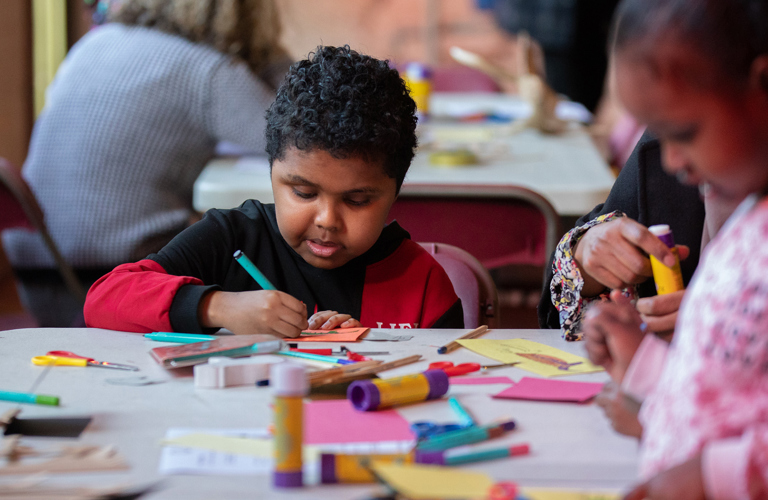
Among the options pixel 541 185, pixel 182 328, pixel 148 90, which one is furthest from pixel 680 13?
pixel 148 90

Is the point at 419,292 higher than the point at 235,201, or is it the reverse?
the point at 235,201

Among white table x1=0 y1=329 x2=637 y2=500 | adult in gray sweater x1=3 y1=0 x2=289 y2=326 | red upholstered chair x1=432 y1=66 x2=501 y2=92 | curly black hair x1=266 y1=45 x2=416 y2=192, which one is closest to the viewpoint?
white table x1=0 y1=329 x2=637 y2=500

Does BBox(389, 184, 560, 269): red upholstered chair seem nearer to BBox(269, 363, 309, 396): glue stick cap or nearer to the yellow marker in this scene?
the yellow marker

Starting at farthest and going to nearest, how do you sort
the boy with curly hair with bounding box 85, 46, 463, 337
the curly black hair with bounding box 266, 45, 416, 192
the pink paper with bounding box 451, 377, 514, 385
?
the curly black hair with bounding box 266, 45, 416, 192 → the boy with curly hair with bounding box 85, 46, 463, 337 → the pink paper with bounding box 451, 377, 514, 385

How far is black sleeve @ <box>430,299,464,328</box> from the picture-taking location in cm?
141

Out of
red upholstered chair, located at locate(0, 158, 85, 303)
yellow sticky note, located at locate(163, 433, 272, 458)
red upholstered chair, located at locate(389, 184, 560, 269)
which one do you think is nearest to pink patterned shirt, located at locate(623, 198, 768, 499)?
yellow sticky note, located at locate(163, 433, 272, 458)

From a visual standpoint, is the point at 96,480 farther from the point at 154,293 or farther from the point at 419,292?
the point at 419,292

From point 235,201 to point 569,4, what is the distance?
3.00 metres

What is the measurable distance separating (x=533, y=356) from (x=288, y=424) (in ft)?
1.67

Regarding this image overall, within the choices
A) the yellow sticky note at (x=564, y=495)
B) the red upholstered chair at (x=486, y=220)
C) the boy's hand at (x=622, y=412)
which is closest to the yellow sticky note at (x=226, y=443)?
the yellow sticky note at (x=564, y=495)

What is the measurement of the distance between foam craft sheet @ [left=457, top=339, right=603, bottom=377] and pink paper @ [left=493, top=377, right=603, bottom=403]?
1.5 inches

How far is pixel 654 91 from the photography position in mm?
650

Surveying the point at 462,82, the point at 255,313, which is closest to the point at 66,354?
the point at 255,313

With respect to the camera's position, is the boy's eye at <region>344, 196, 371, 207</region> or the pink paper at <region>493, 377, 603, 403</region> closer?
the pink paper at <region>493, 377, 603, 403</region>
